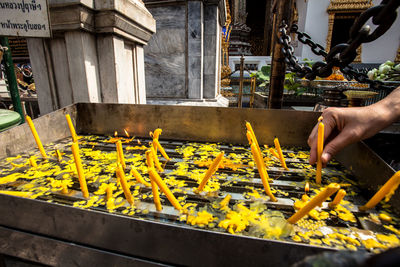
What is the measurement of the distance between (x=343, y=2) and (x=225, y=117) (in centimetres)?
1478

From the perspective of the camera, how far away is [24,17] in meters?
1.97

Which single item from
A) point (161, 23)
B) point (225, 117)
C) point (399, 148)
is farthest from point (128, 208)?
point (161, 23)

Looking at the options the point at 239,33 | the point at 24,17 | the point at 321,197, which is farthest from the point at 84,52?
the point at 239,33

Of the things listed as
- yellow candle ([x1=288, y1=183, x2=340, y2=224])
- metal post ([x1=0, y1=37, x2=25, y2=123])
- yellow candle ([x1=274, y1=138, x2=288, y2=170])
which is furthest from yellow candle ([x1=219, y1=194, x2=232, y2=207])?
metal post ([x1=0, y1=37, x2=25, y2=123])

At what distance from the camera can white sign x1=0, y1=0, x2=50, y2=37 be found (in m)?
1.95

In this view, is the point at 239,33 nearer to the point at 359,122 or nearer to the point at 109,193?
the point at 359,122

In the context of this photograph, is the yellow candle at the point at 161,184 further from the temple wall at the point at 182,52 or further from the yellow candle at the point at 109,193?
the temple wall at the point at 182,52

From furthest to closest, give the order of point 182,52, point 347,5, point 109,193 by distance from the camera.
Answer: point 347,5 < point 182,52 < point 109,193

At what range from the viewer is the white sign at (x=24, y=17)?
1.95 meters

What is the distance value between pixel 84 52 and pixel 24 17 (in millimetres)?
552

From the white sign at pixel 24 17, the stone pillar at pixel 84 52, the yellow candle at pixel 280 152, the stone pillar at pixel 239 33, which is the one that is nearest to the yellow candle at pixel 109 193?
the yellow candle at pixel 280 152

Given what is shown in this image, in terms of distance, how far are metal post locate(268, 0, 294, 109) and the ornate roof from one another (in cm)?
1288

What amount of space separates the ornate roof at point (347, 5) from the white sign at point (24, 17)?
1479cm

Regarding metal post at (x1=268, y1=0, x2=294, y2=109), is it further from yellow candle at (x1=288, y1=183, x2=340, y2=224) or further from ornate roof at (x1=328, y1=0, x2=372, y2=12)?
ornate roof at (x1=328, y1=0, x2=372, y2=12)
